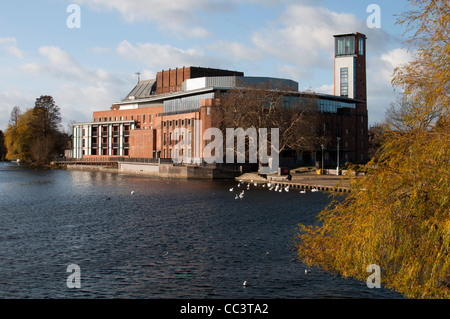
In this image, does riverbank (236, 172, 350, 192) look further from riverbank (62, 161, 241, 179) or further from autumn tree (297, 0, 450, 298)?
autumn tree (297, 0, 450, 298)

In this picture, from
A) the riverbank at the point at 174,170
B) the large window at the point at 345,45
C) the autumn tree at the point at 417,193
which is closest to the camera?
the autumn tree at the point at 417,193

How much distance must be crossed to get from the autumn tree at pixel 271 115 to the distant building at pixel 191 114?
11.7m

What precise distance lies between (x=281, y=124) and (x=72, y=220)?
173 ft

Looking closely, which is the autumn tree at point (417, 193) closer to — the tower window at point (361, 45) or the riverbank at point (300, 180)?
the riverbank at point (300, 180)

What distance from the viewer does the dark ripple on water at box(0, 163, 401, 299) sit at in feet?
61.0

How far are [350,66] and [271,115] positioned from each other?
59.9 meters

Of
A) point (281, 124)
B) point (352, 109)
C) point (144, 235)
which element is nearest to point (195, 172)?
point (281, 124)

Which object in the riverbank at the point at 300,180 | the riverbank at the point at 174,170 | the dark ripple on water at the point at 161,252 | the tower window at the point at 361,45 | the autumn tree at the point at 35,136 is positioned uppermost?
the tower window at the point at 361,45

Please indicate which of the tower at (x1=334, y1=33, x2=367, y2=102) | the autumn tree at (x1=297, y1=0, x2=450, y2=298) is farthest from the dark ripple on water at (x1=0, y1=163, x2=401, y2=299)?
the tower at (x1=334, y1=33, x2=367, y2=102)

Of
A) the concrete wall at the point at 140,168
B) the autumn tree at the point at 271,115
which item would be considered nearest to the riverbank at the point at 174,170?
the concrete wall at the point at 140,168

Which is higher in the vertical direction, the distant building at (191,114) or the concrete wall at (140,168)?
the distant building at (191,114)

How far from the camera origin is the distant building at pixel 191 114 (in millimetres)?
109375

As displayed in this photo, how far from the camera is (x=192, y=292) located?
60.2ft
